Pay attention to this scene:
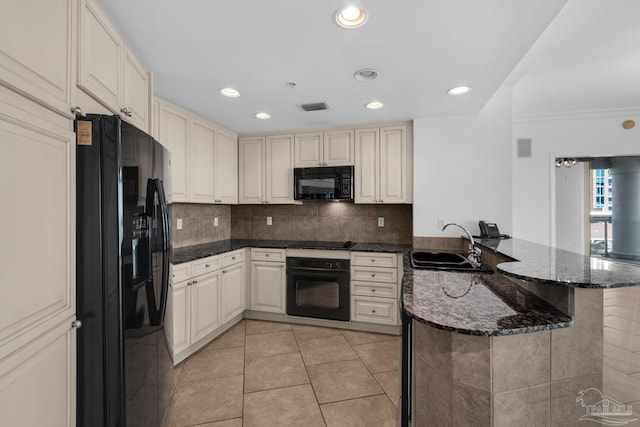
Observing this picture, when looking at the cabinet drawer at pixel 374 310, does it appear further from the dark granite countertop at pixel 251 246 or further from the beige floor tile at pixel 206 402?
the beige floor tile at pixel 206 402

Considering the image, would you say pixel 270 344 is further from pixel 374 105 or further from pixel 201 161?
pixel 374 105

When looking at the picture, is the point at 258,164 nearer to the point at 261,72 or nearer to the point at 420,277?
the point at 261,72

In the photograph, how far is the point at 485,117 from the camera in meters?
3.04

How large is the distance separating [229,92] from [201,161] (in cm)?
98

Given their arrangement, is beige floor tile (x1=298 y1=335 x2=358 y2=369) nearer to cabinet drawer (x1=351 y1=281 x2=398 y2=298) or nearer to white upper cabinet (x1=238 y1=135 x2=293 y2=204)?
cabinet drawer (x1=351 y1=281 x2=398 y2=298)

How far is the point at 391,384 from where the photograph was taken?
87.0 inches

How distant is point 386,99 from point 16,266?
2.63 m

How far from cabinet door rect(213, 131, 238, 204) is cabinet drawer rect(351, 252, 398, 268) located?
1716 mm

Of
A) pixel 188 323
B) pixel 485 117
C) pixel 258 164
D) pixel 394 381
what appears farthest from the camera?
pixel 258 164

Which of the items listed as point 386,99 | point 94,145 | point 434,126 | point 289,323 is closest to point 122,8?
point 94,145

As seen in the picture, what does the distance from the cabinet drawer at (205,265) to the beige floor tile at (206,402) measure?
0.91m

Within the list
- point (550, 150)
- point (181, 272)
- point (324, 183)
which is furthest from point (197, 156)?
point (550, 150)

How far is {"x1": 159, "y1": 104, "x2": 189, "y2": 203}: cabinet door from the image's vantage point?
2.68m

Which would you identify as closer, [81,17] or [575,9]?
[81,17]
